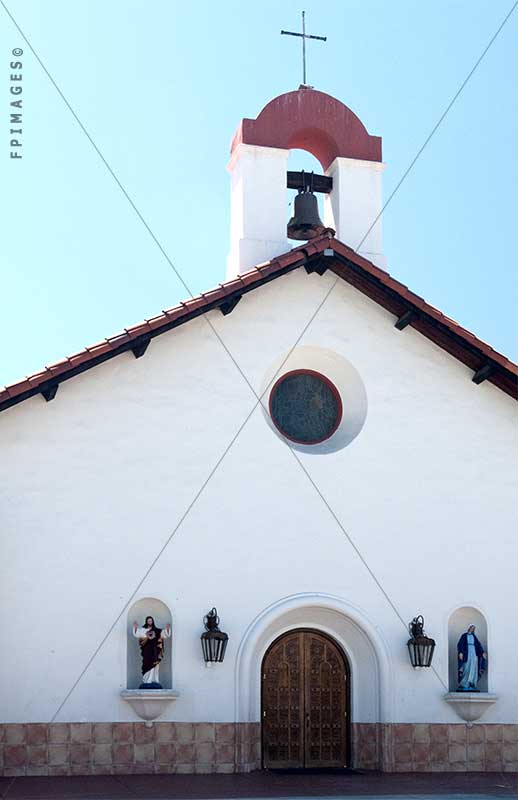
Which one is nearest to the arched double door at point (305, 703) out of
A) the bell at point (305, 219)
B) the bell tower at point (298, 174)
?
the bell tower at point (298, 174)

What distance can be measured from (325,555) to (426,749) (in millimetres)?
2898

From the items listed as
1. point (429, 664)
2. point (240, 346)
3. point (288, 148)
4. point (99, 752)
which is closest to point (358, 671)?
point (429, 664)

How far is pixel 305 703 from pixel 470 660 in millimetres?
2318

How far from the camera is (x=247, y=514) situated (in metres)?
15.8

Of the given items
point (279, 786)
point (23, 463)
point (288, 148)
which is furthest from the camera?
point (288, 148)

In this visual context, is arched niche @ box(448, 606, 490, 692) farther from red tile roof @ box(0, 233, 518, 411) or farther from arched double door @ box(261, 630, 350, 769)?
red tile roof @ box(0, 233, 518, 411)

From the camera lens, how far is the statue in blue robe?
1597 centimetres

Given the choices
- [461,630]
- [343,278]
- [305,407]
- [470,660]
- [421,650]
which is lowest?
[470,660]

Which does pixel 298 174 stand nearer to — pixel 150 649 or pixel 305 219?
pixel 305 219

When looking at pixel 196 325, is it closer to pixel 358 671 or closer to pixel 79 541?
pixel 79 541

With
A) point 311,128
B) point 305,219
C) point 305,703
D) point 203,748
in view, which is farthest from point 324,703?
point 311,128

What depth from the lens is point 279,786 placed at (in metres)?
14.0

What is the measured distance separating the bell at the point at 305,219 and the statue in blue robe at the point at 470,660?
6444mm

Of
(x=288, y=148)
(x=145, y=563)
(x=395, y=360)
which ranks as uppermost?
(x=288, y=148)
